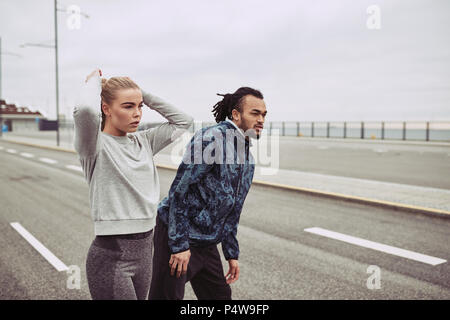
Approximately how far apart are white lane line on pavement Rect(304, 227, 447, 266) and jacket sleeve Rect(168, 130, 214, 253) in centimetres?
432

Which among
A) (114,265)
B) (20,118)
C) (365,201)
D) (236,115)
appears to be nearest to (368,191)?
(365,201)

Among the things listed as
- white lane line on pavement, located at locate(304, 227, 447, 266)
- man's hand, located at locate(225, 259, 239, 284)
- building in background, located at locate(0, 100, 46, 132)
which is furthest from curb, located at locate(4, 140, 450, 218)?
building in background, located at locate(0, 100, 46, 132)

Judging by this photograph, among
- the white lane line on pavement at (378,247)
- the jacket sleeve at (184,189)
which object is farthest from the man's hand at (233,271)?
the white lane line on pavement at (378,247)

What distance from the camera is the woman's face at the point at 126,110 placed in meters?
1.78

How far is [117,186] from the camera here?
1853mm

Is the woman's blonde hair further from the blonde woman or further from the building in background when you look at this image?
the building in background

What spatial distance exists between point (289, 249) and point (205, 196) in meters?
3.93

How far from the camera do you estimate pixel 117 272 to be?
1935 mm

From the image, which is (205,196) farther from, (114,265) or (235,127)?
(114,265)

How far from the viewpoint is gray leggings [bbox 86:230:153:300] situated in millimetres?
1925

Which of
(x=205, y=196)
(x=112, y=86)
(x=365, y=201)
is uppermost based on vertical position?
(x=112, y=86)

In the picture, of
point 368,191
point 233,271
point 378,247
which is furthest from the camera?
point 368,191
